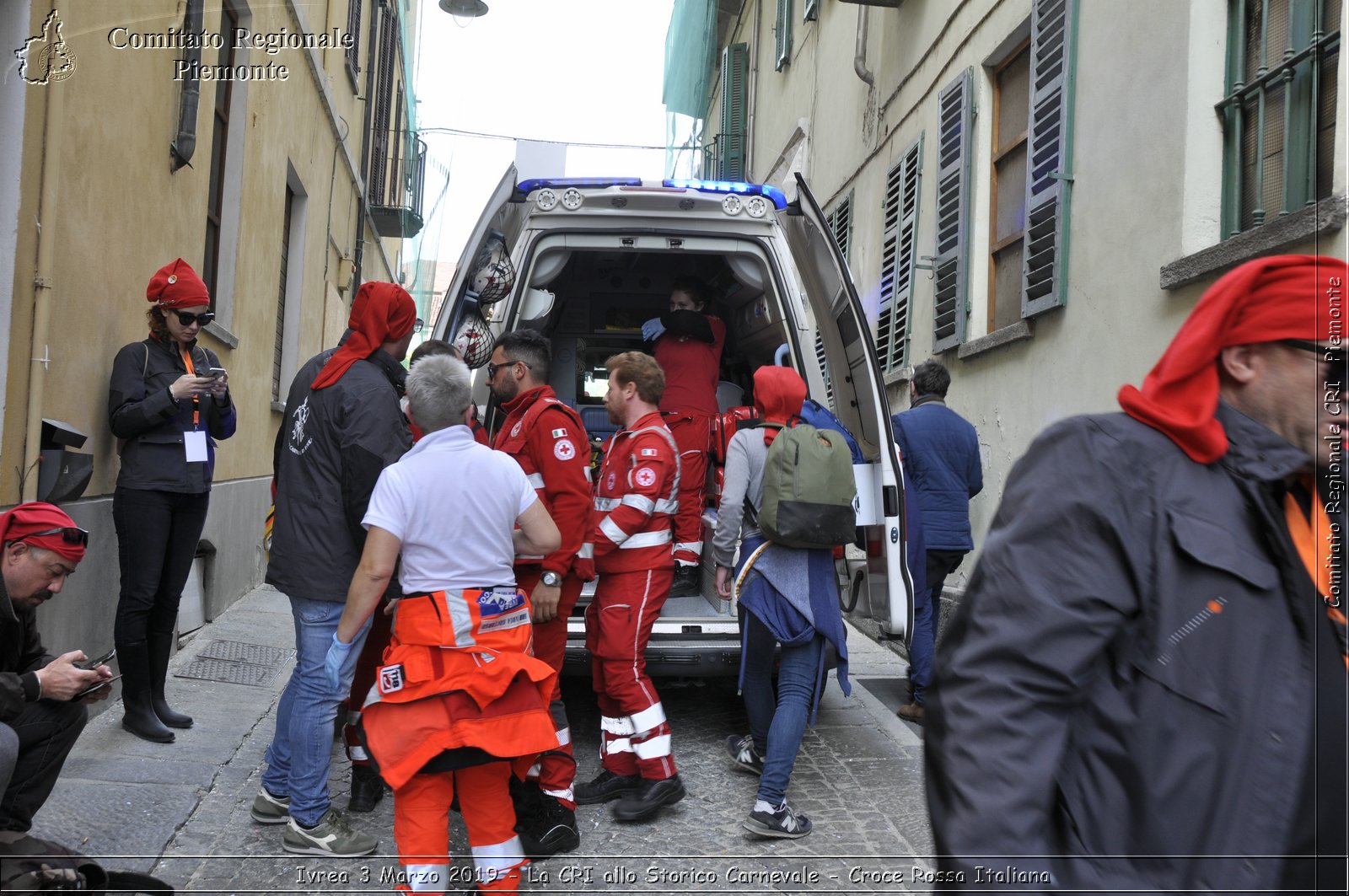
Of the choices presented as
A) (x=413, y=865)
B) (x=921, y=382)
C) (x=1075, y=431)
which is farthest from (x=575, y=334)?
(x=1075, y=431)

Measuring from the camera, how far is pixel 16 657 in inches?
119

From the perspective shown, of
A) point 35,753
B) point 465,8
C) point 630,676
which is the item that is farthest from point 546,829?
point 465,8

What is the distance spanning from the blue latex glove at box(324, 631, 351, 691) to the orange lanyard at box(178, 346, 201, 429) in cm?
160

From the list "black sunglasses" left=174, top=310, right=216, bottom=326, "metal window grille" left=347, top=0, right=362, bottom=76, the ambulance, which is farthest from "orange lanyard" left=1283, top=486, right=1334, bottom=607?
"metal window grille" left=347, top=0, right=362, bottom=76

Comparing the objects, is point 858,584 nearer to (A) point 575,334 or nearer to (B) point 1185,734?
(A) point 575,334

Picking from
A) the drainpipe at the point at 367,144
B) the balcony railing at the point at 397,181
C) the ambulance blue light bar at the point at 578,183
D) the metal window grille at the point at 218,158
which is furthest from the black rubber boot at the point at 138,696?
the balcony railing at the point at 397,181

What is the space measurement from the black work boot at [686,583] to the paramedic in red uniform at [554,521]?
180cm

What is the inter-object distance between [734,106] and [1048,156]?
42.4 feet

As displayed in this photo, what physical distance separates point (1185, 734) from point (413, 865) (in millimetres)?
2291

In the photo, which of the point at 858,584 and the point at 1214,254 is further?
the point at 858,584

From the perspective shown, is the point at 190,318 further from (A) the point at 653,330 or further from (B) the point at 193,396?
(A) the point at 653,330

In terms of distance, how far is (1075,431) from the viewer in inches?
55.2

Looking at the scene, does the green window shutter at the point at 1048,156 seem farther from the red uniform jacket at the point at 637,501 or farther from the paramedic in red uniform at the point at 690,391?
the red uniform jacket at the point at 637,501

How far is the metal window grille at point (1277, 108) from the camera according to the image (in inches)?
163
